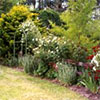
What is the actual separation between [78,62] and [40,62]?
1.62 metres

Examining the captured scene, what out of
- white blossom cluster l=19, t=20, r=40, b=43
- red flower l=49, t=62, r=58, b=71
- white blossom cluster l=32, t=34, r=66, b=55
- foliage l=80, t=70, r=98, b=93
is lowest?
foliage l=80, t=70, r=98, b=93

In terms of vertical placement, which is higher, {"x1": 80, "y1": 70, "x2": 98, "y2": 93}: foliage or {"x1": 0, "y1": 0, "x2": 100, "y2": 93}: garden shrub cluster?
{"x1": 0, "y1": 0, "x2": 100, "y2": 93}: garden shrub cluster

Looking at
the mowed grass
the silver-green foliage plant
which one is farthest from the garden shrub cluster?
the mowed grass

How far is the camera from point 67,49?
6855mm

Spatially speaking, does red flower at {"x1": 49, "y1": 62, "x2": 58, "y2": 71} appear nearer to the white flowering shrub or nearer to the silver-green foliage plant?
the silver-green foliage plant

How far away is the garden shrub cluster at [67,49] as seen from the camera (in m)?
6.08

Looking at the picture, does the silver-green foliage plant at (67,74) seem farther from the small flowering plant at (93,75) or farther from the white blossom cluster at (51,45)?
the white blossom cluster at (51,45)

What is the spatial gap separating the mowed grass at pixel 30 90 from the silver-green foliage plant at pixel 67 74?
29cm

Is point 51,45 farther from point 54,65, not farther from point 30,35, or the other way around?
point 30,35

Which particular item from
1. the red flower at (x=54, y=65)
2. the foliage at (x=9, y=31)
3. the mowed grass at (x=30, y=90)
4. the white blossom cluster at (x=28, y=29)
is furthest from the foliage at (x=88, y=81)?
the foliage at (x=9, y=31)

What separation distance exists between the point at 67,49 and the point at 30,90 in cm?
201

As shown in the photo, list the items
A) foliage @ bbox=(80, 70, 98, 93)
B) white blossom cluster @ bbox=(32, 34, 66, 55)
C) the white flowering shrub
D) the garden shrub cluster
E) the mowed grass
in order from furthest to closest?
the white flowering shrub
white blossom cluster @ bbox=(32, 34, 66, 55)
the garden shrub cluster
foliage @ bbox=(80, 70, 98, 93)
the mowed grass

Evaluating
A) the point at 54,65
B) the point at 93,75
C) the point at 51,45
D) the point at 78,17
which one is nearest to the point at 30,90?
the point at 54,65

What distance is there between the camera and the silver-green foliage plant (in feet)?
20.0
